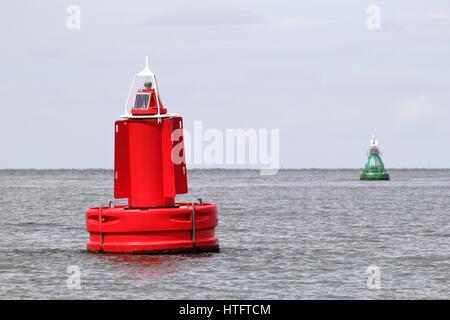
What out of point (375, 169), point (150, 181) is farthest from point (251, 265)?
point (375, 169)

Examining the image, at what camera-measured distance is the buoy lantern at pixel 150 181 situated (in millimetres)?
30562

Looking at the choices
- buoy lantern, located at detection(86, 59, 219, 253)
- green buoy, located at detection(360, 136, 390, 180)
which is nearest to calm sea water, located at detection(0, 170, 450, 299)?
buoy lantern, located at detection(86, 59, 219, 253)

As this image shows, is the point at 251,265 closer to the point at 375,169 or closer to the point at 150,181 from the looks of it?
the point at 150,181

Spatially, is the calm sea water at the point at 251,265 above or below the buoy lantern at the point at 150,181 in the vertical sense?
below

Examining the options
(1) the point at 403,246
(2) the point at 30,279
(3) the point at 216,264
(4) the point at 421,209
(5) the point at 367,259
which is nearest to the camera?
(2) the point at 30,279

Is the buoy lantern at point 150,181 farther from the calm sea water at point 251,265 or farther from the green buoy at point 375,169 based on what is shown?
the green buoy at point 375,169

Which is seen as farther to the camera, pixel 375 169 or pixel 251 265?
pixel 375 169

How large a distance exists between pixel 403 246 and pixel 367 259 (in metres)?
5.38

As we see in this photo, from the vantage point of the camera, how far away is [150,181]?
1233 inches

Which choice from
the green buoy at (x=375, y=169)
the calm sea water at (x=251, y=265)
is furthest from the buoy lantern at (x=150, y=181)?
the green buoy at (x=375, y=169)

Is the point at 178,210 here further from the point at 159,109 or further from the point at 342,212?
the point at 342,212
